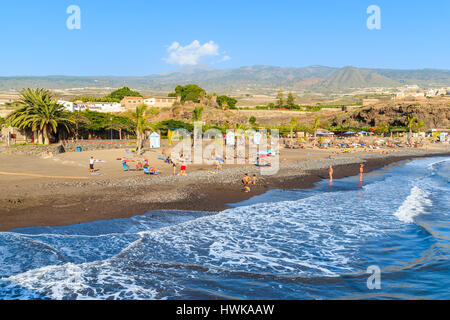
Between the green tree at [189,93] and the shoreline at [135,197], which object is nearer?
the shoreline at [135,197]

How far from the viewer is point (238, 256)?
392 inches

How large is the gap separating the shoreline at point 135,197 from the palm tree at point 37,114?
645 inches

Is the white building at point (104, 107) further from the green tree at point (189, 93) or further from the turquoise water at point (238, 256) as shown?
the turquoise water at point (238, 256)

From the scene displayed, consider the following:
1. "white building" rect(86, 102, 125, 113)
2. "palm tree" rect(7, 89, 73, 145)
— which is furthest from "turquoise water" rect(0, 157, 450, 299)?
"white building" rect(86, 102, 125, 113)

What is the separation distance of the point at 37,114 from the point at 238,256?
89.8ft

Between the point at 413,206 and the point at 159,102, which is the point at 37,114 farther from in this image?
the point at 159,102

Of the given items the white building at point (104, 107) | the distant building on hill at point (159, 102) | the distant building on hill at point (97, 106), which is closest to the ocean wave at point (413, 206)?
the distant building on hill at point (97, 106)

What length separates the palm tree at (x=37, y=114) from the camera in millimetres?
30141

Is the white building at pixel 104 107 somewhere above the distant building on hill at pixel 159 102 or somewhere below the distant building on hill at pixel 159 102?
below

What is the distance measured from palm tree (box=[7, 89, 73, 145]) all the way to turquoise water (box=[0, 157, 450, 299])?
72.2 ft

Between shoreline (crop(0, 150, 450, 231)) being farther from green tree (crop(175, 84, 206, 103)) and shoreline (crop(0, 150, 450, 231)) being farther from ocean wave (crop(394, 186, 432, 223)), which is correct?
green tree (crop(175, 84, 206, 103))

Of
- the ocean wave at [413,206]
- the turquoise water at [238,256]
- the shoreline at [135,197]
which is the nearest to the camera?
the turquoise water at [238,256]

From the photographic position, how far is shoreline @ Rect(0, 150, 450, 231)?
12.6 meters
